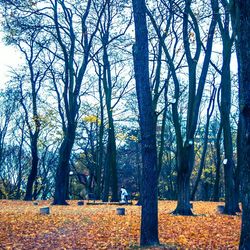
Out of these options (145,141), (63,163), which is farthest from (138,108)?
(63,163)

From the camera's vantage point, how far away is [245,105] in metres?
5.14

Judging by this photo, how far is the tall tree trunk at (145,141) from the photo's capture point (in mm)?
7945

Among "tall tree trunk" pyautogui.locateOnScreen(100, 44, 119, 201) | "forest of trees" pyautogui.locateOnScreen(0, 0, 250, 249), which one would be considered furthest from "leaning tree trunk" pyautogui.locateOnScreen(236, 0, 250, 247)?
"tall tree trunk" pyautogui.locateOnScreen(100, 44, 119, 201)

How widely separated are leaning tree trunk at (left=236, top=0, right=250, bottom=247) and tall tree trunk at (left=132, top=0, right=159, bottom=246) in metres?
3.05

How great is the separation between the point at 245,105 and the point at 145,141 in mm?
3218

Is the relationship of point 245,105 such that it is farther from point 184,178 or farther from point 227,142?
point 227,142

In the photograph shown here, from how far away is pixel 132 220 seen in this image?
12172mm

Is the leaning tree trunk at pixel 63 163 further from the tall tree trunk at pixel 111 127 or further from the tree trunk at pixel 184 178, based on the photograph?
the tree trunk at pixel 184 178

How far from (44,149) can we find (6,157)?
162 inches

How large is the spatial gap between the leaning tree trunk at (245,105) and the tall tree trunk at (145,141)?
10.0 ft

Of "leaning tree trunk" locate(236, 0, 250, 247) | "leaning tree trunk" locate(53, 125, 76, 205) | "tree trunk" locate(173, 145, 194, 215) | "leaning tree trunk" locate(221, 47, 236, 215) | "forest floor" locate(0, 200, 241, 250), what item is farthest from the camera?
"leaning tree trunk" locate(53, 125, 76, 205)

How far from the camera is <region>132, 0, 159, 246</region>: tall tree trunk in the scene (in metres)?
7.95

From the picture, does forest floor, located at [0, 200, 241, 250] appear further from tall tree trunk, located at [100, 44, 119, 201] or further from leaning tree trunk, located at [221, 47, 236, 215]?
tall tree trunk, located at [100, 44, 119, 201]

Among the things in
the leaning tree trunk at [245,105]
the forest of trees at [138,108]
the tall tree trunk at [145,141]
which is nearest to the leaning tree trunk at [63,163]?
the forest of trees at [138,108]
